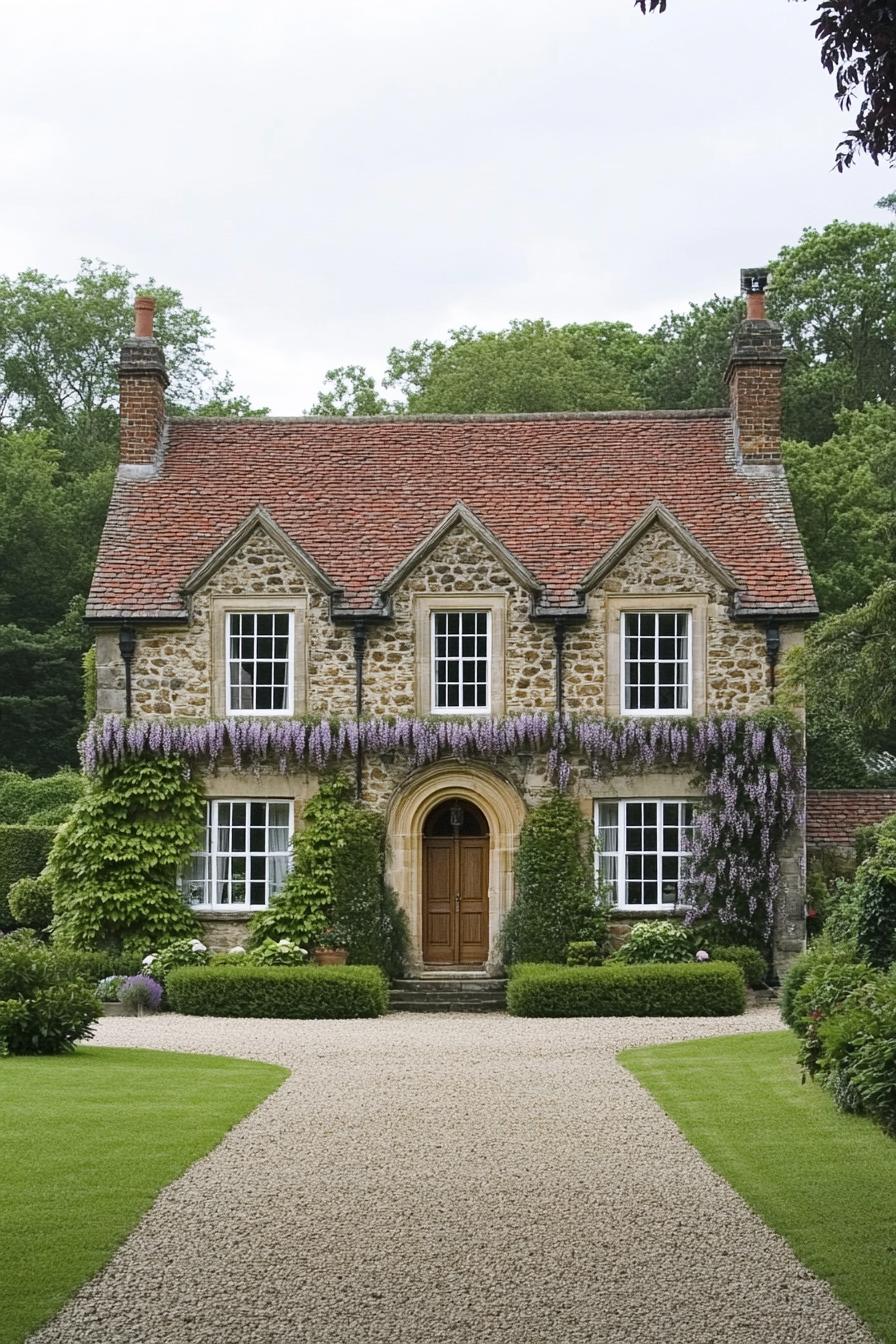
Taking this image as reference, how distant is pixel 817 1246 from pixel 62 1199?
13.8 feet

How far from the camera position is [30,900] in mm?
29062

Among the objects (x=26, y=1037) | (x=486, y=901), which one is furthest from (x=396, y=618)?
(x=26, y=1037)

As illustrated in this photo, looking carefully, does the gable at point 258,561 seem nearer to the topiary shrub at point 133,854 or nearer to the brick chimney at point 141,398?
the topiary shrub at point 133,854

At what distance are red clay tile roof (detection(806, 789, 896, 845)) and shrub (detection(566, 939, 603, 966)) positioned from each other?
4966 mm

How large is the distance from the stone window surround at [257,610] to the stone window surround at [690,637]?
4.38 m

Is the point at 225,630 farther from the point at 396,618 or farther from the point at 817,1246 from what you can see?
the point at 817,1246

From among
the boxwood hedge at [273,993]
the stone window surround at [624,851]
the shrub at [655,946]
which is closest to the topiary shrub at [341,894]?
the boxwood hedge at [273,993]

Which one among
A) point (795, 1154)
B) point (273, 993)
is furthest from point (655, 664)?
point (795, 1154)

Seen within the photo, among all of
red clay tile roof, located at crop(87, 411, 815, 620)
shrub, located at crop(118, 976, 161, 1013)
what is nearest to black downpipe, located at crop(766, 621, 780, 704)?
red clay tile roof, located at crop(87, 411, 815, 620)

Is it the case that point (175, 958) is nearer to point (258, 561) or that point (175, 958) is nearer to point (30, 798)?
point (258, 561)

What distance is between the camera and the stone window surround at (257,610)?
82.4ft

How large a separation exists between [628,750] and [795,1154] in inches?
521

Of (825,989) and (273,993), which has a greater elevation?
(825,989)

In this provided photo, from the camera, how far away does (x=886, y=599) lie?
19.0 m
